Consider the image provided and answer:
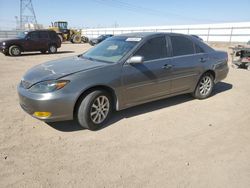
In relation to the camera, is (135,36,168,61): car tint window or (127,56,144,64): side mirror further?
(135,36,168,61): car tint window

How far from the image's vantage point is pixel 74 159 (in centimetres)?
328

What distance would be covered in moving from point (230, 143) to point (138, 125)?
5.06 ft

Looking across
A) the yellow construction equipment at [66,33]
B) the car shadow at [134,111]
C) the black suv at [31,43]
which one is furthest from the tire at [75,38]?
the car shadow at [134,111]

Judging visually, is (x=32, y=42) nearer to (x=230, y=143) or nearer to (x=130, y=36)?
(x=130, y=36)

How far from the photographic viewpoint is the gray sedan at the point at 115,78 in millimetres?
3754

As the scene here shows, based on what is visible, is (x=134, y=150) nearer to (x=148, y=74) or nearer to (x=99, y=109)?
(x=99, y=109)

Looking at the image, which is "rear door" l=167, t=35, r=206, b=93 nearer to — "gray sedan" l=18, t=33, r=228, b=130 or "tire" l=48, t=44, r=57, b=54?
"gray sedan" l=18, t=33, r=228, b=130

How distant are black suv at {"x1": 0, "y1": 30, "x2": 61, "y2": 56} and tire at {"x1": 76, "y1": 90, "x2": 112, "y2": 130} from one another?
44.8 ft

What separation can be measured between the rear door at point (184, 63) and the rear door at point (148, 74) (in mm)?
225

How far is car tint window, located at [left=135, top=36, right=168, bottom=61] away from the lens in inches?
183

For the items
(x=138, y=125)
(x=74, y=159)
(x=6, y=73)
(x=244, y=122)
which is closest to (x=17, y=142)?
(x=74, y=159)

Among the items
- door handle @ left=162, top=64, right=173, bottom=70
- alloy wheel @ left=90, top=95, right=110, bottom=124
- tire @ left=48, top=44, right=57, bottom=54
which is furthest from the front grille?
tire @ left=48, top=44, right=57, bottom=54

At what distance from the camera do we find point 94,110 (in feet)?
13.4

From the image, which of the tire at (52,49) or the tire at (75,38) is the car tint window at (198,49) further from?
the tire at (75,38)
